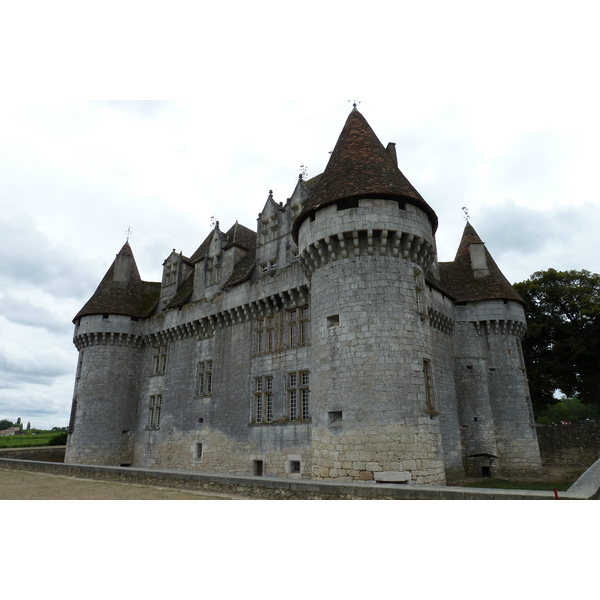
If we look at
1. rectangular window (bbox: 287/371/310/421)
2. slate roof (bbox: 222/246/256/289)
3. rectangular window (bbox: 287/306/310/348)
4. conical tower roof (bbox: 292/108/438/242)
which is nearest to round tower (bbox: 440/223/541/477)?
conical tower roof (bbox: 292/108/438/242)

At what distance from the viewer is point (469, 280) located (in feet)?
74.8

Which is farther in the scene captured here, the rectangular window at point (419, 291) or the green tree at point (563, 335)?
the green tree at point (563, 335)

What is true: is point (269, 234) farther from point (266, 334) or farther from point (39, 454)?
point (39, 454)

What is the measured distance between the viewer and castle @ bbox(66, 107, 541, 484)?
42.2 feet

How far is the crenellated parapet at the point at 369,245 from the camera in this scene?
Answer: 45.4 ft

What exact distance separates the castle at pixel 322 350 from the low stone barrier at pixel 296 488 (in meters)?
2.43

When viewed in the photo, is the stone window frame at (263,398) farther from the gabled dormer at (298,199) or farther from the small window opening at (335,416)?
the gabled dormer at (298,199)

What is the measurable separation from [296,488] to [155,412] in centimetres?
1611

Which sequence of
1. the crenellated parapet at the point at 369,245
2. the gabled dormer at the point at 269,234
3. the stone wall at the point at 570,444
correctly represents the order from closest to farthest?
the crenellated parapet at the point at 369,245 → the gabled dormer at the point at 269,234 → the stone wall at the point at 570,444

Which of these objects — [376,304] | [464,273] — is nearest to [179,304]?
[376,304]

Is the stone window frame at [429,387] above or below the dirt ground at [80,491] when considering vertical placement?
above

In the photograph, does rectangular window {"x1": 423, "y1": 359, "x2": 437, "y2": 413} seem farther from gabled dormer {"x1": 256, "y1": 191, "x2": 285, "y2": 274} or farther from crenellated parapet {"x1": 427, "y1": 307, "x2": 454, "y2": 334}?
gabled dormer {"x1": 256, "y1": 191, "x2": 285, "y2": 274}

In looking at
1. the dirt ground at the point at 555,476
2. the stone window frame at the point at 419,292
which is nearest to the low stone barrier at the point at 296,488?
the stone window frame at the point at 419,292

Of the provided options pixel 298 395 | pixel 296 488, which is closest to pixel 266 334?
pixel 298 395
